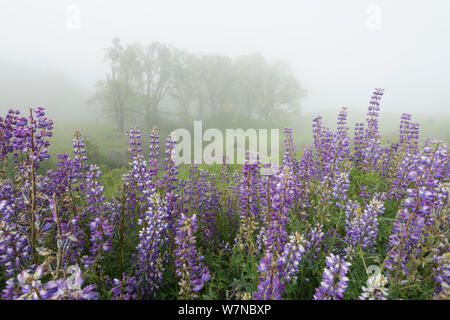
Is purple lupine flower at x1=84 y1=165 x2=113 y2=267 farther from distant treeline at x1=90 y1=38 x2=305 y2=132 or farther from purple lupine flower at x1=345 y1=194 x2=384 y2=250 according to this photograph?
distant treeline at x1=90 y1=38 x2=305 y2=132

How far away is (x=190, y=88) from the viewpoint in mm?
33312

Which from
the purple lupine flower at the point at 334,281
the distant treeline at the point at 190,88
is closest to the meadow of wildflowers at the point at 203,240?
the purple lupine flower at the point at 334,281

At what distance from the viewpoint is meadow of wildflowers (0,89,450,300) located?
1956 millimetres

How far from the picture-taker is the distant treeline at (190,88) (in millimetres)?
28703

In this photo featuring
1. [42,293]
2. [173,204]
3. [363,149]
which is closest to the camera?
[42,293]

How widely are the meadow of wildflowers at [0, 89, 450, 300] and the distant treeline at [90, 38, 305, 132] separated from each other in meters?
27.2

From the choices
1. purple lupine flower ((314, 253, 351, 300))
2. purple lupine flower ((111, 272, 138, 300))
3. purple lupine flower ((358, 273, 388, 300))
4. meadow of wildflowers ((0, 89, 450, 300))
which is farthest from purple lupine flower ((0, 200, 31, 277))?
purple lupine flower ((358, 273, 388, 300))

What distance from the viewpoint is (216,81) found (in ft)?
126

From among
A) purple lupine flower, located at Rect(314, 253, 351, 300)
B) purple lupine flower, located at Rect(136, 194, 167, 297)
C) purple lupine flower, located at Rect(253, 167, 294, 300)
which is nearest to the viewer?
purple lupine flower, located at Rect(314, 253, 351, 300)

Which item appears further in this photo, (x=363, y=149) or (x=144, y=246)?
(x=363, y=149)

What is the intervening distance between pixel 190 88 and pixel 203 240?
32308 millimetres
